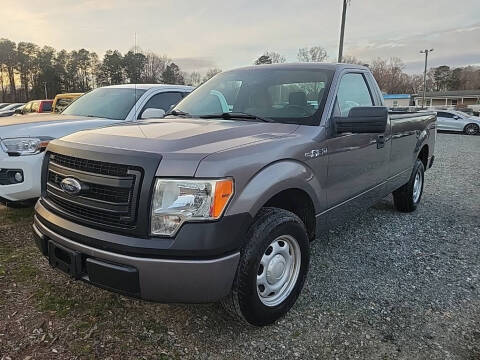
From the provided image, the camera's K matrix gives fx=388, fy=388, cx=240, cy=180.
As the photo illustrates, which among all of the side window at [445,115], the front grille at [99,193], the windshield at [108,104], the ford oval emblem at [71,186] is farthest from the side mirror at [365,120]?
the side window at [445,115]

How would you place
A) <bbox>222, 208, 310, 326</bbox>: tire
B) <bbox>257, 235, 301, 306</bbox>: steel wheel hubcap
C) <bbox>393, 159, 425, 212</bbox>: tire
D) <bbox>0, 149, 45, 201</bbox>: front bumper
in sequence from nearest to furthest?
<bbox>222, 208, 310, 326</bbox>: tire, <bbox>257, 235, 301, 306</bbox>: steel wheel hubcap, <bbox>0, 149, 45, 201</bbox>: front bumper, <bbox>393, 159, 425, 212</bbox>: tire

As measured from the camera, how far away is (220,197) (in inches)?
84.3

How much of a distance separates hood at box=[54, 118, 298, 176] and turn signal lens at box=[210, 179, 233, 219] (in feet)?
0.56

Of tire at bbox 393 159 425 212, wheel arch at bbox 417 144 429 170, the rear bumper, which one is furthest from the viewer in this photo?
wheel arch at bbox 417 144 429 170

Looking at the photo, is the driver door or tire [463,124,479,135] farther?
tire [463,124,479,135]

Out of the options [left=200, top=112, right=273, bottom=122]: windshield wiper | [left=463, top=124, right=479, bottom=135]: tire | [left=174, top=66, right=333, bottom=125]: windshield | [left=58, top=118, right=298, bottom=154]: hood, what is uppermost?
[left=174, top=66, right=333, bottom=125]: windshield

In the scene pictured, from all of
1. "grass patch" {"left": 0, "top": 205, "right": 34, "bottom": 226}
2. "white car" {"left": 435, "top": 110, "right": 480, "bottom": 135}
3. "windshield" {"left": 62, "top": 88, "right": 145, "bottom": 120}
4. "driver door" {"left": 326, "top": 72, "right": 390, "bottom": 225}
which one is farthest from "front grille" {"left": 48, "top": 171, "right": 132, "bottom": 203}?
"white car" {"left": 435, "top": 110, "right": 480, "bottom": 135}

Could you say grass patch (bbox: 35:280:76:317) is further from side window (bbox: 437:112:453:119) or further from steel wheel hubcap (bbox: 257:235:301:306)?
side window (bbox: 437:112:453:119)

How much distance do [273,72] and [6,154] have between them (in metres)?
3.00

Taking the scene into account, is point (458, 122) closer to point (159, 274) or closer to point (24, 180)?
point (24, 180)

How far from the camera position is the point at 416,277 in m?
3.50

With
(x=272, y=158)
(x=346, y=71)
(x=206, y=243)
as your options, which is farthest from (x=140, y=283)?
(x=346, y=71)

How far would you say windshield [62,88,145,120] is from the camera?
562 centimetres

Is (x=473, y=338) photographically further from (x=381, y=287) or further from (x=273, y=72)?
(x=273, y=72)
